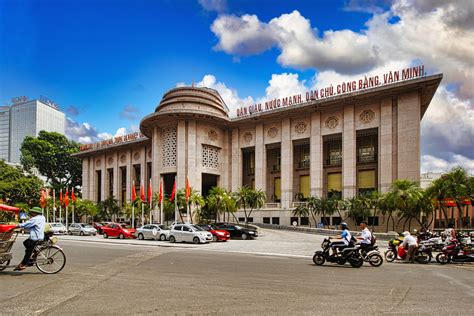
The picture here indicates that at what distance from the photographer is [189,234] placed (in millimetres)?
28391

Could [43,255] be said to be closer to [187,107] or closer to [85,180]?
[187,107]

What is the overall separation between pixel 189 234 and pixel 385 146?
2696cm

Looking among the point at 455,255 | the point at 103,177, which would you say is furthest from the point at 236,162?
the point at 455,255

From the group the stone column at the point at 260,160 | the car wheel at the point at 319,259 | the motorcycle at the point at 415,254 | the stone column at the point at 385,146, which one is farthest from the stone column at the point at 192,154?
the car wheel at the point at 319,259

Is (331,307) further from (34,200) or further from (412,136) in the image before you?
(34,200)

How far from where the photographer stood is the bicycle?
10852 millimetres

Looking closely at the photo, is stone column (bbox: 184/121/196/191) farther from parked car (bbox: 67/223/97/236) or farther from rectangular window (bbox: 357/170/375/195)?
rectangular window (bbox: 357/170/375/195)

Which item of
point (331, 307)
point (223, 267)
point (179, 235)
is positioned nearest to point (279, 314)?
point (331, 307)

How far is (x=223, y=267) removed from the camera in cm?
1376

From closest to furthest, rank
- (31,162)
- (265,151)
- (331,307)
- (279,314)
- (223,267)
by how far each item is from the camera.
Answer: (279,314) < (331,307) < (223,267) < (265,151) < (31,162)

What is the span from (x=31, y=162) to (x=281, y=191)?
55.4 meters

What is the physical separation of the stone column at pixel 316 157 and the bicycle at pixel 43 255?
4076 centimetres

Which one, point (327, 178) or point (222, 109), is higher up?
point (222, 109)

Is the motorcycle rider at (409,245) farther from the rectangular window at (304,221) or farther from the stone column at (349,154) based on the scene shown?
the rectangular window at (304,221)
